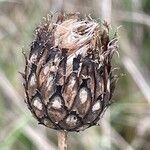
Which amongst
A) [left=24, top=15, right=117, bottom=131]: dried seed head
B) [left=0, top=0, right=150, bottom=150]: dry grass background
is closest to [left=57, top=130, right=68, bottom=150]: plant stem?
[left=24, top=15, right=117, bottom=131]: dried seed head

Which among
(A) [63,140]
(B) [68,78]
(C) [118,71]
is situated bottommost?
(C) [118,71]

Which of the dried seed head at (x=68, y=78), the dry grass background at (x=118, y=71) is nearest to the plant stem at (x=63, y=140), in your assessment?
the dried seed head at (x=68, y=78)

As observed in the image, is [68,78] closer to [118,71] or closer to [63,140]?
[63,140]

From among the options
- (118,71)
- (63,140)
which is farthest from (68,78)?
(118,71)

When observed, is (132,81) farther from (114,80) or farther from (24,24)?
(114,80)

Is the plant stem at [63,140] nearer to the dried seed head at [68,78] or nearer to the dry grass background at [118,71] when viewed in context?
the dried seed head at [68,78]

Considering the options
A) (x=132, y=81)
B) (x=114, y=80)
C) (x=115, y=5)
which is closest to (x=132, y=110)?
(x=132, y=81)
